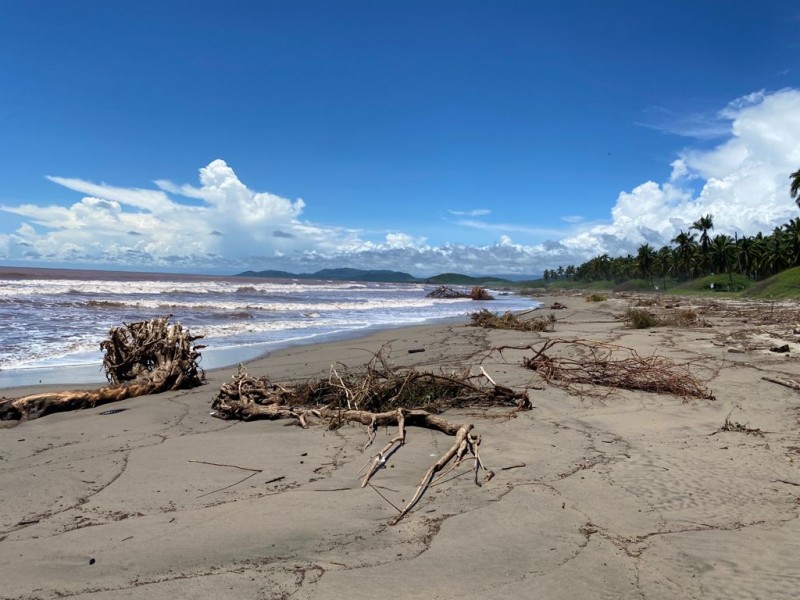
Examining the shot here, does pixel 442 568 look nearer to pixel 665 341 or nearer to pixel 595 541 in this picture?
pixel 595 541

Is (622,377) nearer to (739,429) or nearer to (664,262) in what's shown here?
(739,429)

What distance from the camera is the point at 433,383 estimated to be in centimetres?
677

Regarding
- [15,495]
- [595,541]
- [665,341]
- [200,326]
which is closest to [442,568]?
[595,541]

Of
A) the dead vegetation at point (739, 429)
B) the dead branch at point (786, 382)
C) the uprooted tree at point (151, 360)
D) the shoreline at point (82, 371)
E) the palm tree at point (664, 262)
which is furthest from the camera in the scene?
the palm tree at point (664, 262)

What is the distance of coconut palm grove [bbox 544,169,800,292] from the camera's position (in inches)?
2451

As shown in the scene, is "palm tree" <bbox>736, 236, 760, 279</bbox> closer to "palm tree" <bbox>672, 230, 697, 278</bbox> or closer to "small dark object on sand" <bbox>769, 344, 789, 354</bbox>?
"palm tree" <bbox>672, 230, 697, 278</bbox>

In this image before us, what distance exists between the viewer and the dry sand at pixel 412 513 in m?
2.82

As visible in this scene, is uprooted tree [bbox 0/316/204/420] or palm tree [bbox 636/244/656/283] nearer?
uprooted tree [bbox 0/316/204/420]

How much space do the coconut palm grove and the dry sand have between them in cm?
5816

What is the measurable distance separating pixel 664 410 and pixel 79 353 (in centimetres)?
1281

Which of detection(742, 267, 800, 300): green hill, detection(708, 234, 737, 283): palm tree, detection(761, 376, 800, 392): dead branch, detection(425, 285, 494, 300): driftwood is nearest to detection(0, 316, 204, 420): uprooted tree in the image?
detection(761, 376, 800, 392): dead branch

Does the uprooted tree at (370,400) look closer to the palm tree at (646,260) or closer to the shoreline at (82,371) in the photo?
the shoreline at (82,371)

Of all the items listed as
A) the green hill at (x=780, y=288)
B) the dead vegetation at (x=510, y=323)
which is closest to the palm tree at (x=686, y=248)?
the green hill at (x=780, y=288)

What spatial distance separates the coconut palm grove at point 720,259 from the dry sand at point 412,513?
191 ft
